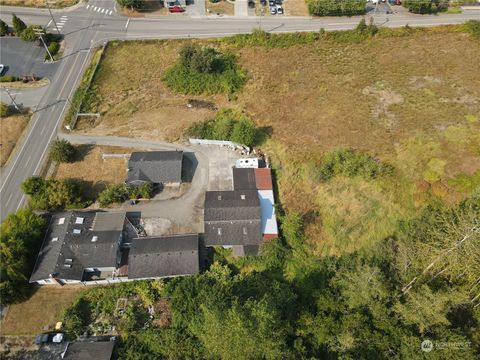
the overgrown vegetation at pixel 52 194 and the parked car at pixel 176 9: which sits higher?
the parked car at pixel 176 9

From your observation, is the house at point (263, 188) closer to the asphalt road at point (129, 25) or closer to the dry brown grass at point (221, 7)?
the asphalt road at point (129, 25)

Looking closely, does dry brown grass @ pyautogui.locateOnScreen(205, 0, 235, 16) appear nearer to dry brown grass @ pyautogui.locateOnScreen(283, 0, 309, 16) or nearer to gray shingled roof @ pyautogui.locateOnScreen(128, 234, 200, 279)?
dry brown grass @ pyautogui.locateOnScreen(283, 0, 309, 16)

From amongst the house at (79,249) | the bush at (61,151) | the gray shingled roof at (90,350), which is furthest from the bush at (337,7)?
the gray shingled roof at (90,350)

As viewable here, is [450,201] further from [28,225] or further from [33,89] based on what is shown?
[33,89]

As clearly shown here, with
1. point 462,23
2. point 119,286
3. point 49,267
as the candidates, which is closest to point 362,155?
point 119,286

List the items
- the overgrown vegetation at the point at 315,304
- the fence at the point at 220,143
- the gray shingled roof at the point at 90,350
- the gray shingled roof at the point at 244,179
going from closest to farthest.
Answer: the overgrown vegetation at the point at 315,304 < the gray shingled roof at the point at 90,350 < the gray shingled roof at the point at 244,179 < the fence at the point at 220,143

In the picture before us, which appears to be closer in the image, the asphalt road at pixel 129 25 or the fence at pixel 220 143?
the fence at pixel 220 143

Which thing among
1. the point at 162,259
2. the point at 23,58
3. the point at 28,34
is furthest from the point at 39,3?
the point at 162,259
